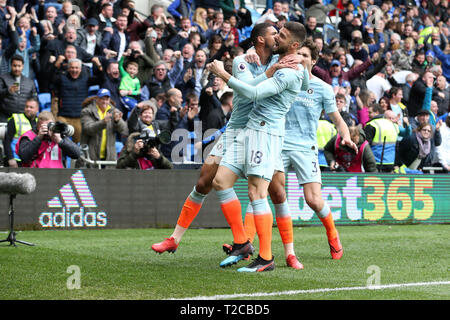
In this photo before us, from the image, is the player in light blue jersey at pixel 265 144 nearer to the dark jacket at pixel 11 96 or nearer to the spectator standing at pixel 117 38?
the dark jacket at pixel 11 96

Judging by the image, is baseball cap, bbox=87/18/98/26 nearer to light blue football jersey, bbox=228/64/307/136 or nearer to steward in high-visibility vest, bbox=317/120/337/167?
steward in high-visibility vest, bbox=317/120/337/167

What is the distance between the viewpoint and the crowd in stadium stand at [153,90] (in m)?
13.3

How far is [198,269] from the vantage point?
7.44 m

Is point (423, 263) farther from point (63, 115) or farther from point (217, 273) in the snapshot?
point (63, 115)

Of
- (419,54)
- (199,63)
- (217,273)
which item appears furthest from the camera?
(419,54)

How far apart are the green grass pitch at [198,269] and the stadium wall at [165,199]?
70 cm

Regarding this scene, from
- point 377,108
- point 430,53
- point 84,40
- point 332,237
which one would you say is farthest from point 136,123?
point 430,53

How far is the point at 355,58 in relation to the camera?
20.7 m

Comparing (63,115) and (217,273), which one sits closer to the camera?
(217,273)

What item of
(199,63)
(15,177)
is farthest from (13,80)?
(15,177)

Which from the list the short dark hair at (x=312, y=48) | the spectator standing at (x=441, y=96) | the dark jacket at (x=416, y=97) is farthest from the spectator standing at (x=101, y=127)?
the spectator standing at (x=441, y=96)

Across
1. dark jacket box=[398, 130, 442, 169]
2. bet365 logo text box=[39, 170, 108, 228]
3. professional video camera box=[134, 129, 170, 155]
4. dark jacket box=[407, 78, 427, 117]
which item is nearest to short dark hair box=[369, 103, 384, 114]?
dark jacket box=[398, 130, 442, 169]

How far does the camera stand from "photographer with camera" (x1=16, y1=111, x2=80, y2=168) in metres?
12.0
